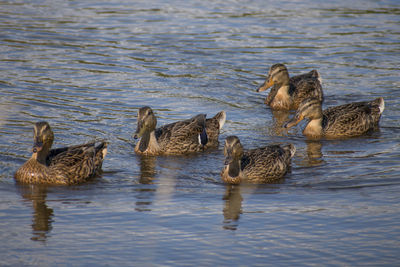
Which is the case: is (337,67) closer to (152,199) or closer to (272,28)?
(272,28)

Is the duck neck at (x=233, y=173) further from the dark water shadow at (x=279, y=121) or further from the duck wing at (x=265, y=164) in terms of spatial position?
the dark water shadow at (x=279, y=121)

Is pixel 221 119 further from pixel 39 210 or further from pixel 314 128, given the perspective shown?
pixel 39 210

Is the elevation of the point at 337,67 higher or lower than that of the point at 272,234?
higher

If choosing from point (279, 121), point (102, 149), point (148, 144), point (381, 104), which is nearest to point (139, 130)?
point (148, 144)

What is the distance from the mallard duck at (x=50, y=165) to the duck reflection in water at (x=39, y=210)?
0.59ft

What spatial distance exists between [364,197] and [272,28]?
38.9ft

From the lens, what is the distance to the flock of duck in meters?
10.7

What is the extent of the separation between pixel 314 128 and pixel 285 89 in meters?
2.37

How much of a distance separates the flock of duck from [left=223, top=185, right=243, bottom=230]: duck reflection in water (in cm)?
38

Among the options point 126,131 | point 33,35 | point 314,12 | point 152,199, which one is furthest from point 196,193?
point 314,12

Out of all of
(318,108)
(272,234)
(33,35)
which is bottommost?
(272,234)

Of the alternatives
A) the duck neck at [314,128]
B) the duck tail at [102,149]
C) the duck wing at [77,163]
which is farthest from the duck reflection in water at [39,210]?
the duck neck at [314,128]

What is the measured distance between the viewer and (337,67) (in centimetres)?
1817

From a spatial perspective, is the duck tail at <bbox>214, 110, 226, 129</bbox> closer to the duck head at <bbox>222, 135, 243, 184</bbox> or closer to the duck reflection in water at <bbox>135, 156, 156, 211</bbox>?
the duck reflection in water at <bbox>135, 156, 156, 211</bbox>
